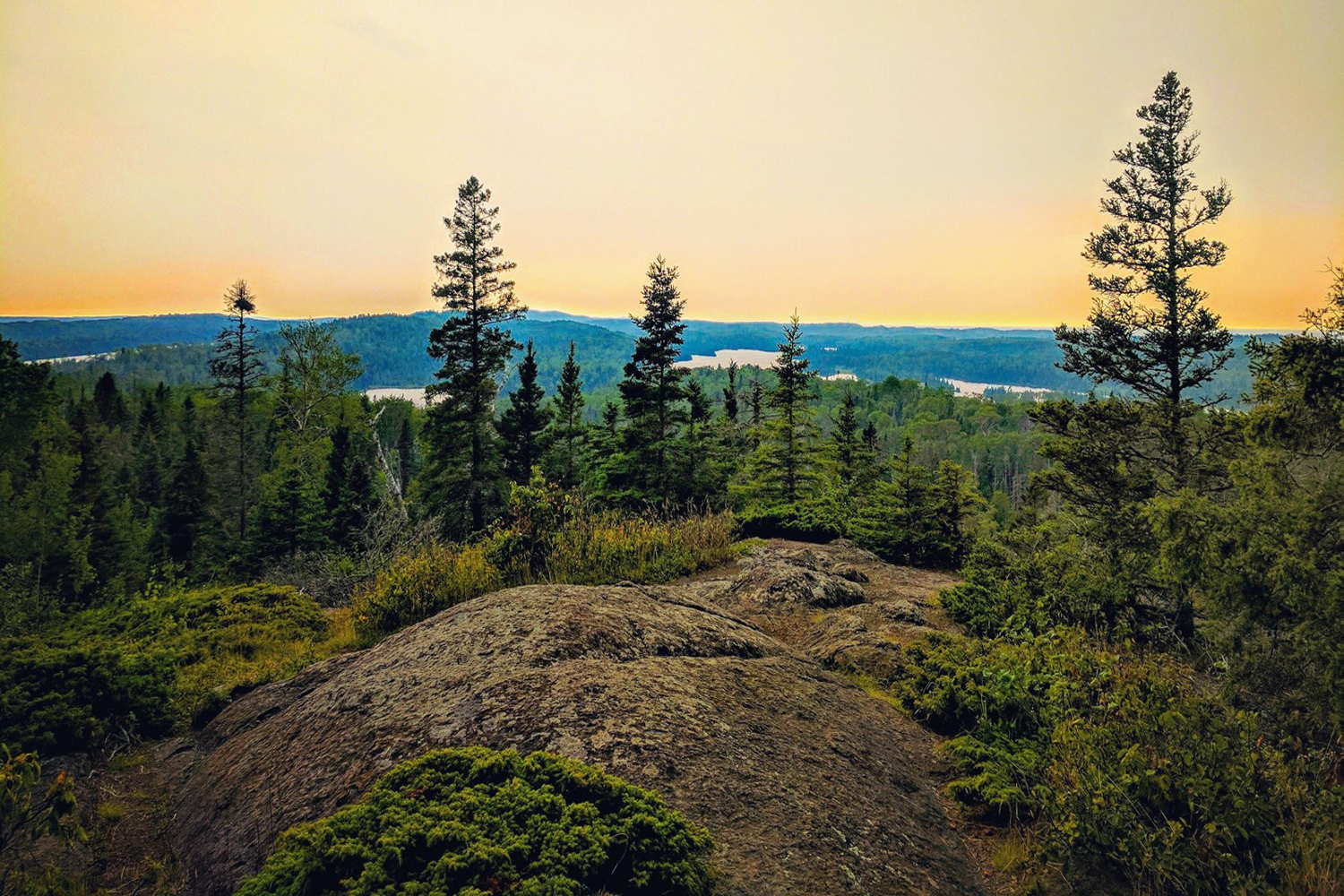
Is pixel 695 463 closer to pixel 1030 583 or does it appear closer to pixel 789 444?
pixel 789 444

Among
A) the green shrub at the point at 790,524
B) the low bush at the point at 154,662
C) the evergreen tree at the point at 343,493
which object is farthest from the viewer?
the evergreen tree at the point at 343,493

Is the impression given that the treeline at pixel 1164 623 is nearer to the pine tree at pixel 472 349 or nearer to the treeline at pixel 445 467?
the treeline at pixel 445 467

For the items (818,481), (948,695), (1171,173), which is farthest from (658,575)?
(1171,173)

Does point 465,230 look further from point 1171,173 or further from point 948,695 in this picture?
point 948,695

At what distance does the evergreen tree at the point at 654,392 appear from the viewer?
2462 centimetres

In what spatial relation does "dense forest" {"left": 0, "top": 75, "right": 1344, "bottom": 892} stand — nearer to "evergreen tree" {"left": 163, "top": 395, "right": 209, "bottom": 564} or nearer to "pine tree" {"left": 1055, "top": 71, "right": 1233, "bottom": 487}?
"pine tree" {"left": 1055, "top": 71, "right": 1233, "bottom": 487}

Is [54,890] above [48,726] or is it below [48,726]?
above

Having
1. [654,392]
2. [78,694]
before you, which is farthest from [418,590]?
[654,392]

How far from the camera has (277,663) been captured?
6.21m

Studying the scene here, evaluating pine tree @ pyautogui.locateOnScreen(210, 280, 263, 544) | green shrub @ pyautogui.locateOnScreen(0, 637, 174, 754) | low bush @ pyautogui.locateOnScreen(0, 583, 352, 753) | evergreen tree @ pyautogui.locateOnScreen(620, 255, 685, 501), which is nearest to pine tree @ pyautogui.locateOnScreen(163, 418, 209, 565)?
pine tree @ pyautogui.locateOnScreen(210, 280, 263, 544)

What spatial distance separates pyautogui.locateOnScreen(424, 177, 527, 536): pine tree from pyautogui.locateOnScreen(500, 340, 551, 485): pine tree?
9225 mm

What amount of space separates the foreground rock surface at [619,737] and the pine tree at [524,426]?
111 ft

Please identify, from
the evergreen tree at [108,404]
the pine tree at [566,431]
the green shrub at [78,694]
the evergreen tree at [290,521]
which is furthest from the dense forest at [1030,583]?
the evergreen tree at [108,404]

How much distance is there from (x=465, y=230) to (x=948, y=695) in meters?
27.2
